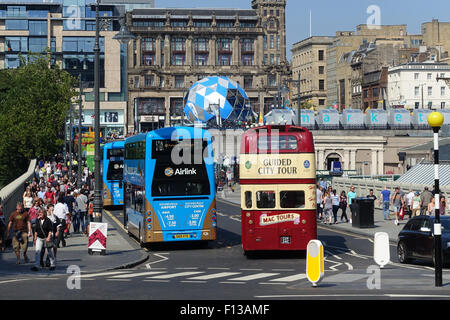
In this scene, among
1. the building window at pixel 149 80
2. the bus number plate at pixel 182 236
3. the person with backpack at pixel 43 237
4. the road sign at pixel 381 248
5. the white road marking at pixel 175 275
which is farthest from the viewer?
the building window at pixel 149 80

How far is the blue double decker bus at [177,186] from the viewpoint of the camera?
103ft

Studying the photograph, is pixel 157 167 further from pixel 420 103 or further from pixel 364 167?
pixel 420 103

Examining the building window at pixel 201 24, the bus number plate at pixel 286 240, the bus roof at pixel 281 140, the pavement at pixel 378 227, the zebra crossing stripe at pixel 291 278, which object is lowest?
the pavement at pixel 378 227

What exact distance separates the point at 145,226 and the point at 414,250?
953 cm

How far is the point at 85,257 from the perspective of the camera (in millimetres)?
29750

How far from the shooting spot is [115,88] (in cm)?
15412

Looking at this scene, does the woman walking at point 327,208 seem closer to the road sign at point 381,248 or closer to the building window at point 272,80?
the road sign at point 381,248

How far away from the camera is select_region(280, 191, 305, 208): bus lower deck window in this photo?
2866cm

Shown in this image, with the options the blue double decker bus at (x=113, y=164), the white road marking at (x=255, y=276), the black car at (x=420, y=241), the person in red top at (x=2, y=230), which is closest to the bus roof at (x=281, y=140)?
the black car at (x=420, y=241)

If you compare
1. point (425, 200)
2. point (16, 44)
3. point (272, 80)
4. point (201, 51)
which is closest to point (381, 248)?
point (425, 200)

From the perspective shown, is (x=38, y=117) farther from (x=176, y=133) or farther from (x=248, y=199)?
(x=248, y=199)

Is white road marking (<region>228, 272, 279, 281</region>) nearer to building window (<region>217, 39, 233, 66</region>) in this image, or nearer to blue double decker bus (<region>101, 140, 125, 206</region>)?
blue double decker bus (<region>101, 140, 125, 206</region>)

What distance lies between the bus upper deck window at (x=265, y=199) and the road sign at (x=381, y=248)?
451cm

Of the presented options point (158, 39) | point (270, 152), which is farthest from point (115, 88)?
point (270, 152)
